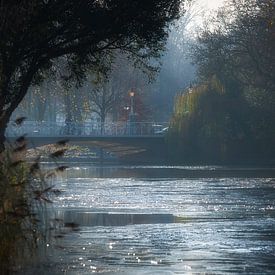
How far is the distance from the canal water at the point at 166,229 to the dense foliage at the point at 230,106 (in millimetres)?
28664

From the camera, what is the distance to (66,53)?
87.2 feet

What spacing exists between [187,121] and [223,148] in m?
2.86

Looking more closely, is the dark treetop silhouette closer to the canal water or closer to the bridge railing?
the canal water

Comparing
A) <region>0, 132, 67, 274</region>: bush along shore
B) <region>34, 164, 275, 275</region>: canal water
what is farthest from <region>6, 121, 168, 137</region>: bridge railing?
<region>0, 132, 67, 274</region>: bush along shore

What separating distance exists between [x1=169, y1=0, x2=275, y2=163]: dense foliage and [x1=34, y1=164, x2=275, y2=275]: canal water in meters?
28.7

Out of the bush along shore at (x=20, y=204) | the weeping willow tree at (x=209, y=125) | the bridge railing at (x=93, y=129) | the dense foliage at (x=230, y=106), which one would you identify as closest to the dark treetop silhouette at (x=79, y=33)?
the bush along shore at (x=20, y=204)

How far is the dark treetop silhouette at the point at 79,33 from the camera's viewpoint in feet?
79.6

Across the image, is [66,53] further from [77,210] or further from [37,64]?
[77,210]

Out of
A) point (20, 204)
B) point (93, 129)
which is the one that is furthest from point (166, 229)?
point (93, 129)

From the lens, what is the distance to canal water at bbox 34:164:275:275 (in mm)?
16156

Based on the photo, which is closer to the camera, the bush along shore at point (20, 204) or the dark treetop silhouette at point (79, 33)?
the bush along shore at point (20, 204)

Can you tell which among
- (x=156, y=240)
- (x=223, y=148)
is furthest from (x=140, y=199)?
(x=223, y=148)

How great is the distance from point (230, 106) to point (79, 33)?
49.8 meters

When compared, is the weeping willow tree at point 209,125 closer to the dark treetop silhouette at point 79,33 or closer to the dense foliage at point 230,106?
the dense foliage at point 230,106
